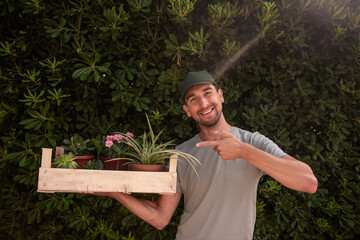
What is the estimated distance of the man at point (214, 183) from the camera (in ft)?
4.95

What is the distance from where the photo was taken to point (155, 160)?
4.93 ft

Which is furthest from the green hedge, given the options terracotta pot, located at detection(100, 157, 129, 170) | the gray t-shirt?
terracotta pot, located at detection(100, 157, 129, 170)

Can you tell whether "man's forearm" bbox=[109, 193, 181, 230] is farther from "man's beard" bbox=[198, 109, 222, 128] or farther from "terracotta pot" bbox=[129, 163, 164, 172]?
"man's beard" bbox=[198, 109, 222, 128]

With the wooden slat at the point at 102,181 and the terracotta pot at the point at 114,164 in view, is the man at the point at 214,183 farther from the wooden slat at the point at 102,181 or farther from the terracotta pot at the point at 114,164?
the wooden slat at the point at 102,181

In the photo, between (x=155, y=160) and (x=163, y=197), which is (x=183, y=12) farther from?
(x=163, y=197)

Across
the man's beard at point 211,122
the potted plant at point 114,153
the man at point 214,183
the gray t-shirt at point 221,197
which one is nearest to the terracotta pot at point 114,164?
the potted plant at point 114,153

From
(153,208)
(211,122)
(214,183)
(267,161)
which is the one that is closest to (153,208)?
(153,208)

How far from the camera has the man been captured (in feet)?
4.95

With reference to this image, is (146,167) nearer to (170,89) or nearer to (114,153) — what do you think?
(114,153)

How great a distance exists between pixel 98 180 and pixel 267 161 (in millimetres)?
878

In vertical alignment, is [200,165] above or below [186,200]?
above

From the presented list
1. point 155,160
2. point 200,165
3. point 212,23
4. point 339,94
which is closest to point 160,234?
point 200,165

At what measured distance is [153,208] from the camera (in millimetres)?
1763

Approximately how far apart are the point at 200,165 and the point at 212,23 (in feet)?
3.42
